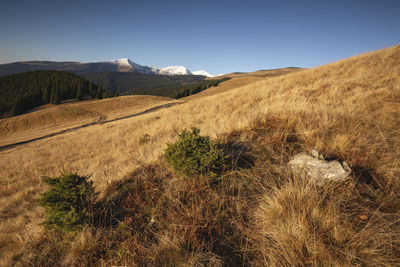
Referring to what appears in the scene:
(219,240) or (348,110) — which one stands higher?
(348,110)

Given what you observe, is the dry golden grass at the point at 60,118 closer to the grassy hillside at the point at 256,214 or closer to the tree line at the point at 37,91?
the tree line at the point at 37,91

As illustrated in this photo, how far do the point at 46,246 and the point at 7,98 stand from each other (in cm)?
9018

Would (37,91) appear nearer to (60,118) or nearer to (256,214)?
(60,118)

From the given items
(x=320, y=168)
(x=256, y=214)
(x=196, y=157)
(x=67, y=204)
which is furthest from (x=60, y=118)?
(x=320, y=168)

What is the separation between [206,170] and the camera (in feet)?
8.99

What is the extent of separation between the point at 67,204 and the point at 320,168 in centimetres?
401

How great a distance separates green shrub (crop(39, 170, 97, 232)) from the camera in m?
2.22

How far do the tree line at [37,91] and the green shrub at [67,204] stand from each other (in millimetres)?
66358

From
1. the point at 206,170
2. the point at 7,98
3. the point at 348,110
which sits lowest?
the point at 7,98

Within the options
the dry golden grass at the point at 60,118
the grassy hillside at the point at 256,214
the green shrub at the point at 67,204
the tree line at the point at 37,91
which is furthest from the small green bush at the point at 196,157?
the tree line at the point at 37,91

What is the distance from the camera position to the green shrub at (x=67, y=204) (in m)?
2.22

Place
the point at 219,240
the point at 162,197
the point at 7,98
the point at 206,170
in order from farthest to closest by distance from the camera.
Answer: the point at 7,98
the point at 206,170
the point at 162,197
the point at 219,240

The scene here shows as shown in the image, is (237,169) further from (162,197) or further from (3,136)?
(3,136)

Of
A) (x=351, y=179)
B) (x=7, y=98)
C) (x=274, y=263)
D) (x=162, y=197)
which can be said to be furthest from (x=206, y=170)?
(x=7, y=98)
